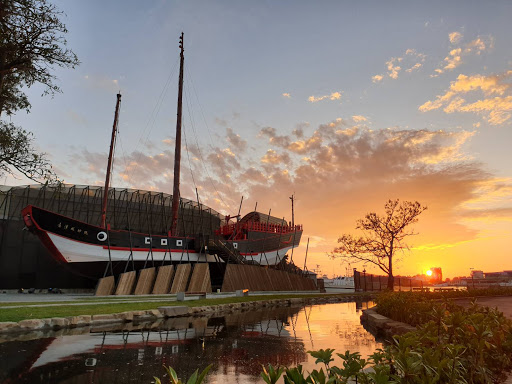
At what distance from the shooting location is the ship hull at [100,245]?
1039 inches

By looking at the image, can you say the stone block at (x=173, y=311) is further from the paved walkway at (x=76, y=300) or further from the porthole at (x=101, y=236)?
the porthole at (x=101, y=236)

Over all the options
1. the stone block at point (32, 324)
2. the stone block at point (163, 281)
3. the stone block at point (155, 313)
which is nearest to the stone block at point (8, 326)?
the stone block at point (32, 324)

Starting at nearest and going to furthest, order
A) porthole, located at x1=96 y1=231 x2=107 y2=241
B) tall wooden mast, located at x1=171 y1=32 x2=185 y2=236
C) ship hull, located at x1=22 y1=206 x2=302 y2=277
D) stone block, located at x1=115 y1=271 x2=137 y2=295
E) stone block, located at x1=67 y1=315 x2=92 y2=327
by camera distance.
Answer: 1. stone block, located at x1=67 y1=315 x2=92 y2=327
2. ship hull, located at x1=22 y1=206 x2=302 y2=277
3. stone block, located at x1=115 y1=271 x2=137 y2=295
4. porthole, located at x1=96 y1=231 x2=107 y2=241
5. tall wooden mast, located at x1=171 y1=32 x2=185 y2=236

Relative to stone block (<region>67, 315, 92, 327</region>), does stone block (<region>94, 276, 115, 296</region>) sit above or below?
above

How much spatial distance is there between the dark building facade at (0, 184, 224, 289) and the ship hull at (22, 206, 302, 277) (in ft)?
6.32

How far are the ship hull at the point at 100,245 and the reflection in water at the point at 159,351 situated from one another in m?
18.0

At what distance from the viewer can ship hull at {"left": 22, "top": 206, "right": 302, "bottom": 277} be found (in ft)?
86.6

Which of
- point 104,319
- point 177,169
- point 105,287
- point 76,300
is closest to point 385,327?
point 104,319

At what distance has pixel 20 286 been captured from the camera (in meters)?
31.6

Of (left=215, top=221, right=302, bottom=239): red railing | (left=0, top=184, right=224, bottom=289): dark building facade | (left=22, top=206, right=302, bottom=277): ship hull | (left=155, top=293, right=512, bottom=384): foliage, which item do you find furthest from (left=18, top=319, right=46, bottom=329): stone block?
(left=215, top=221, right=302, bottom=239): red railing

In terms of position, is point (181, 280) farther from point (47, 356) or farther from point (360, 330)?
point (47, 356)

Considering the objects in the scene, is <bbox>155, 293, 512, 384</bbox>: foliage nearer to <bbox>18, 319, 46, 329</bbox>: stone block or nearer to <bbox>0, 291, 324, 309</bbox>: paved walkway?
<bbox>18, 319, 46, 329</bbox>: stone block

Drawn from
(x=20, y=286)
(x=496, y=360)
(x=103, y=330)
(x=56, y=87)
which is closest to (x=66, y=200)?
(x=20, y=286)

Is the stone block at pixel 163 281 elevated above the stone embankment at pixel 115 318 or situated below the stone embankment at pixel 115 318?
above
